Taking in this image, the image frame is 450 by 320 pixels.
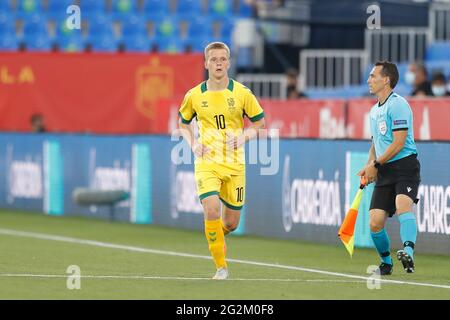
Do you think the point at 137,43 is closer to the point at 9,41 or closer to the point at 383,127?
the point at 9,41

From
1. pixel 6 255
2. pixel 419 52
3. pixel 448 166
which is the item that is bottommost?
pixel 6 255

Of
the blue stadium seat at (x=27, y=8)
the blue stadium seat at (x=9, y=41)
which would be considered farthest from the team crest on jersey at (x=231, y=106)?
the blue stadium seat at (x=27, y=8)

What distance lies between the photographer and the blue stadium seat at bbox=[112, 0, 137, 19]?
29.4 m

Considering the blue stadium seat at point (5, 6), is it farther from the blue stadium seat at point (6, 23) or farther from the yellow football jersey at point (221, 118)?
the yellow football jersey at point (221, 118)

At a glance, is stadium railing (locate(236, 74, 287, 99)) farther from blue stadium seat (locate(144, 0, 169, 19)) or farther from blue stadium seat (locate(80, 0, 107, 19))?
blue stadium seat (locate(80, 0, 107, 19))

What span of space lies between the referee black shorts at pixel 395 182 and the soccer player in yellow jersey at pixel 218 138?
121 centimetres

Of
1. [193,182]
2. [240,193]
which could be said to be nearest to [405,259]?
[240,193]

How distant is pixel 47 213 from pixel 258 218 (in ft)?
18.2

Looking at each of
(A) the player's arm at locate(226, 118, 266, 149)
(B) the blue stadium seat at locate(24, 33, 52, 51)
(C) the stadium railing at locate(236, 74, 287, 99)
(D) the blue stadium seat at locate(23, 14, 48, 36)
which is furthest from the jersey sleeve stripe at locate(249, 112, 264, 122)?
(D) the blue stadium seat at locate(23, 14, 48, 36)

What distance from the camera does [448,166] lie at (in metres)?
14.6

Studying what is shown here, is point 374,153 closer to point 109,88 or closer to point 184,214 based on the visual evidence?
point 184,214

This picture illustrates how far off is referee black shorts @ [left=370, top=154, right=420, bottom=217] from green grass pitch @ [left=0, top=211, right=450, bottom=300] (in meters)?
0.67

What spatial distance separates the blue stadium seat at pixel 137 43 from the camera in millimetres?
28922

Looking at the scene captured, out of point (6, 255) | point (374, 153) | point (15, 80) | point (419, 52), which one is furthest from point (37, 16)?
point (374, 153)
